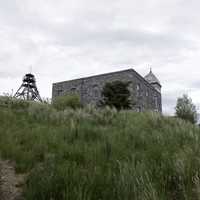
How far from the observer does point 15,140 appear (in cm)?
388

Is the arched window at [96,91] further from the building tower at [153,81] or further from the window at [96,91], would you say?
the building tower at [153,81]

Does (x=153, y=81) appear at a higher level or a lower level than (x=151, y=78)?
lower

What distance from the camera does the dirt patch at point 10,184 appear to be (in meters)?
2.27

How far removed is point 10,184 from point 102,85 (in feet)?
96.1

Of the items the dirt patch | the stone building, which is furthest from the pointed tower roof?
the dirt patch

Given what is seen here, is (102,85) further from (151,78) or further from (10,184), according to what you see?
(10,184)

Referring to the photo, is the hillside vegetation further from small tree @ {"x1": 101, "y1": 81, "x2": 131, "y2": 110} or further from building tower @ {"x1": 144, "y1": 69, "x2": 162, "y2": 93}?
building tower @ {"x1": 144, "y1": 69, "x2": 162, "y2": 93}

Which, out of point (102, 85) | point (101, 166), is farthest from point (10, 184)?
point (102, 85)

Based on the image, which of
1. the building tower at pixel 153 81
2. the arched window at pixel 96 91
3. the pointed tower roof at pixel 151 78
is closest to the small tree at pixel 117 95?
the arched window at pixel 96 91

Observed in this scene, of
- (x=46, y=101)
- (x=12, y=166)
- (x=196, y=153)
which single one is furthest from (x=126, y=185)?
(x=46, y=101)

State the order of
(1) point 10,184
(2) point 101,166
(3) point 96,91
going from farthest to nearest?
(3) point 96,91
(2) point 101,166
(1) point 10,184

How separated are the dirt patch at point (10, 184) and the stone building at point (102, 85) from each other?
26.0 m

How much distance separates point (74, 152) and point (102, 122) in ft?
12.1

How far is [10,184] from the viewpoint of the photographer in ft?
8.39
